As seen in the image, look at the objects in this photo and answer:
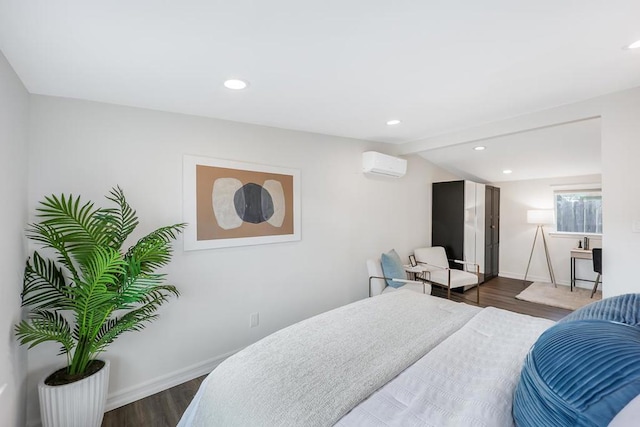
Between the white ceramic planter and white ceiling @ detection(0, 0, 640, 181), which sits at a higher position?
white ceiling @ detection(0, 0, 640, 181)

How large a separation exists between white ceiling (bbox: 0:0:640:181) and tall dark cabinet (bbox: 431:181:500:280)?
2.40 metres

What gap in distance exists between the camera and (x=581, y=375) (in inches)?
28.0

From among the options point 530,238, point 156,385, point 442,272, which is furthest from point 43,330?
point 530,238

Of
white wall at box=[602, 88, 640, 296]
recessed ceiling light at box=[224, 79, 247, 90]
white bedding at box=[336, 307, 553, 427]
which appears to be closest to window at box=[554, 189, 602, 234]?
white wall at box=[602, 88, 640, 296]

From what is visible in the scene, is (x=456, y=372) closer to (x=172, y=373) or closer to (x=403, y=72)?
(x=403, y=72)

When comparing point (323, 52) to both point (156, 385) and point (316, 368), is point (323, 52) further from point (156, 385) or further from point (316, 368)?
point (156, 385)

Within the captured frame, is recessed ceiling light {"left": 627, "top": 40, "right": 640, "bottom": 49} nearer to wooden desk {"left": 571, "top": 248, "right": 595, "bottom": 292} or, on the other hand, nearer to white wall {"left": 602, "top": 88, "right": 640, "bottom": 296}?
white wall {"left": 602, "top": 88, "right": 640, "bottom": 296}

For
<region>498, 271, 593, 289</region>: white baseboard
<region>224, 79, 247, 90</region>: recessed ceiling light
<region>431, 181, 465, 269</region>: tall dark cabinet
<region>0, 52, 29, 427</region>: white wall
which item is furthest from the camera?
<region>498, 271, 593, 289</region>: white baseboard

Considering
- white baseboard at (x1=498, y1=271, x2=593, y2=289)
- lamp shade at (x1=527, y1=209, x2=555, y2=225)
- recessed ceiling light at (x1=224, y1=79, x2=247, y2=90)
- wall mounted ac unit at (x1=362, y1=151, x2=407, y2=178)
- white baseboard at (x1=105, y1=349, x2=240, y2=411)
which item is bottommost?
white baseboard at (x1=105, y1=349, x2=240, y2=411)

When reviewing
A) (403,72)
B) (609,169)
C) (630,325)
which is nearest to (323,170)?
(403,72)

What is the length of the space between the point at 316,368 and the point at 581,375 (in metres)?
0.97

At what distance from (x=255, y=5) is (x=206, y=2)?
0.61ft

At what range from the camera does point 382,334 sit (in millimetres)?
1683

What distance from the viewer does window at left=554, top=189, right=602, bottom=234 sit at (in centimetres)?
477
